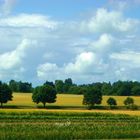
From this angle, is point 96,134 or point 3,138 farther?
point 96,134

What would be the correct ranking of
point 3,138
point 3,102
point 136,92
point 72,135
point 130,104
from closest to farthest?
point 3,138
point 72,135
point 3,102
point 130,104
point 136,92

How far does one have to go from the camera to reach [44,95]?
137 m

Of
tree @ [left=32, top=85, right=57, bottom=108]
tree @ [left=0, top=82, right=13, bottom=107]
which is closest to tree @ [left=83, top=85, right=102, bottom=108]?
tree @ [left=32, top=85, right=57, bottom=108]

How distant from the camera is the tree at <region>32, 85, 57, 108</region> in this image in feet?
453

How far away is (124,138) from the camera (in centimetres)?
5406

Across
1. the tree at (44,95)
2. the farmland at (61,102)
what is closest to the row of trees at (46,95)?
the tree at (44,95)

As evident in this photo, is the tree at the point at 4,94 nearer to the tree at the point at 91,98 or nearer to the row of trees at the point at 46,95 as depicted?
the row of trees at the point at 46,95

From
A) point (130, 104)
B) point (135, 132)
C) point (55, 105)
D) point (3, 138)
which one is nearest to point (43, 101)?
point (55, 105)

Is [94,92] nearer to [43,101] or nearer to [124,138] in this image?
[43,101]

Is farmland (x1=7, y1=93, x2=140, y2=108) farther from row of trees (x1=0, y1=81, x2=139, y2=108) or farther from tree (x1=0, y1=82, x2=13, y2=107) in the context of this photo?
tree (x1=0, y1=82, x2=13, y2=107)

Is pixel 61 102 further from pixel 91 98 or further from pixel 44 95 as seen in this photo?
pixel 44 95

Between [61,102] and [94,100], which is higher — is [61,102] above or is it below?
below

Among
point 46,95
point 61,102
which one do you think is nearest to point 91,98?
point 61,102

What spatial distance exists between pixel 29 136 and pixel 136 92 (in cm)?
15108
